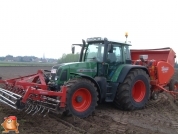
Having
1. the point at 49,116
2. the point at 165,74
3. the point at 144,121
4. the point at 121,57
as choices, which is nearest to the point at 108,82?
A: the point at 121,57

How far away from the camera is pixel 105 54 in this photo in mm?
7441

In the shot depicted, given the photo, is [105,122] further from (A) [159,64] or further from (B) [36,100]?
(A) [159,64]

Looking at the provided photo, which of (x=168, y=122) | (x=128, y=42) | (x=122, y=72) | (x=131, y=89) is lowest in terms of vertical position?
(x=168, y=122)

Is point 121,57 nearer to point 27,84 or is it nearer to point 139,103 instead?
point 139,103

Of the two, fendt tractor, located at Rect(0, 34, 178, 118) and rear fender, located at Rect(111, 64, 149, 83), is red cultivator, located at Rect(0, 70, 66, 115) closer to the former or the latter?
fendt tractor, located at Rect(0, 34, 178, 118)

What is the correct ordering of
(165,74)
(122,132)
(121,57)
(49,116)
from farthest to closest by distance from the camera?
(165,74), (121,57), (49,116), (122,132)

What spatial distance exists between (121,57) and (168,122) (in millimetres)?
2503

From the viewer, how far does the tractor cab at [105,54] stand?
745 cm

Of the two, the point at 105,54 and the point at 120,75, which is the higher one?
the point at 105,54

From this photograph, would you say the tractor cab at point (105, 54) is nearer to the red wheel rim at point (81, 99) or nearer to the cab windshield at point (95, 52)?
the cab windshield at point (95, 52)

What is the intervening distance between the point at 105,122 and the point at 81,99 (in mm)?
867

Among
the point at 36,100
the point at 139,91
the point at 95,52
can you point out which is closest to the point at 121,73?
the point at 95,52

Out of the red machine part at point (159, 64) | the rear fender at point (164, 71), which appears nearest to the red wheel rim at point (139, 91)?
the red machine part at point (159, 64)

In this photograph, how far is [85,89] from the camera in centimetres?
648
